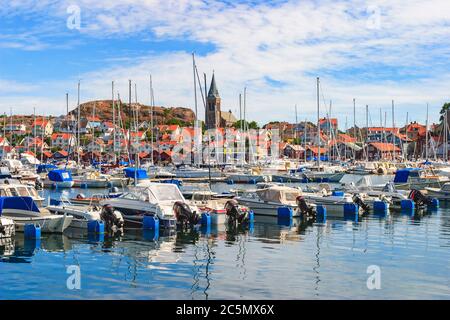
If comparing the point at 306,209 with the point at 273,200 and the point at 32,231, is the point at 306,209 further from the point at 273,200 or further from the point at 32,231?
the point at 32,231

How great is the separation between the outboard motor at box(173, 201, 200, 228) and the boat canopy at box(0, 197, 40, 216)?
6.97m

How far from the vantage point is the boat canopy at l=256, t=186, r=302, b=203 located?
120 ft

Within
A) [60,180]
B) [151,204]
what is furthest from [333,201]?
[60,180]

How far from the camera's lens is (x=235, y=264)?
21.2 metres

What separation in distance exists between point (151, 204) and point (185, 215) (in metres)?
1.98

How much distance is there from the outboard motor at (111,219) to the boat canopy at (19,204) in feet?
10.7

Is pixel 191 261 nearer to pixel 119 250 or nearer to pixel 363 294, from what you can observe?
pixel 119 250

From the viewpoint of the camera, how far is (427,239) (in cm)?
2816

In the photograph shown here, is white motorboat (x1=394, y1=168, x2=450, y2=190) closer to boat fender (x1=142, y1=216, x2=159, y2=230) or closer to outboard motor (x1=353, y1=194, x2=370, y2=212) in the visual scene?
outboard motor (x1=353, y1=194, x2=370, y2=212)

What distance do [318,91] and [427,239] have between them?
43581 mm

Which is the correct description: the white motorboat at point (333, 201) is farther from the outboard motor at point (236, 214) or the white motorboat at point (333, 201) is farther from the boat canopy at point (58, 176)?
the boat canopy at point (58, 176)

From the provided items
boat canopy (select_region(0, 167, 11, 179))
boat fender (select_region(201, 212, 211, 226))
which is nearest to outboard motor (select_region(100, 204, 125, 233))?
boat fender (select_region(201, 212, 211, 226))

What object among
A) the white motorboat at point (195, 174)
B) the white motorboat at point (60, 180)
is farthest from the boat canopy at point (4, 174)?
the white motorboat at point (195, 174)
